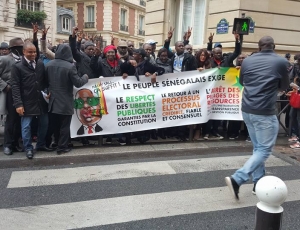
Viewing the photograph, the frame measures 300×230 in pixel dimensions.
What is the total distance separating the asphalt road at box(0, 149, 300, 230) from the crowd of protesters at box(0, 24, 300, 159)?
0.91 m

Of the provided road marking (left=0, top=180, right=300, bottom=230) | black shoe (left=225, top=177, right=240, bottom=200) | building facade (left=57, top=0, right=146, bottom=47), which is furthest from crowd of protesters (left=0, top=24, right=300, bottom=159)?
building facade (left=57, top=0, right=146, bottom=47)

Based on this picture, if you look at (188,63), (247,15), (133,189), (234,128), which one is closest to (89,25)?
(247,15)

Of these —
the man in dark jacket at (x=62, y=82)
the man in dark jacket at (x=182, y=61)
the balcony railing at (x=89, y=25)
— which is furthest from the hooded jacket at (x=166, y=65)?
the balcony railing at (x=89, y=25)

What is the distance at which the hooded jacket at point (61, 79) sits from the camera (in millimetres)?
5281

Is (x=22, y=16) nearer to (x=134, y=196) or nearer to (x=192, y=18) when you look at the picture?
(x=192, y=18)

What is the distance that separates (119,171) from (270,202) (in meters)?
2.93

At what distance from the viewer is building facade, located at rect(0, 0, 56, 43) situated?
25.9m

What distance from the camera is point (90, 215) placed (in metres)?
3.35

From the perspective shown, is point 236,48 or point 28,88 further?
point 236,48

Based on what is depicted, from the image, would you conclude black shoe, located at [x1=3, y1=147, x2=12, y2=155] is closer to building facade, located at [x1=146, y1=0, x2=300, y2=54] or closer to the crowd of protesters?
the crowd of protesters

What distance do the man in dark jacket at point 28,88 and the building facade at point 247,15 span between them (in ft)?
20.6

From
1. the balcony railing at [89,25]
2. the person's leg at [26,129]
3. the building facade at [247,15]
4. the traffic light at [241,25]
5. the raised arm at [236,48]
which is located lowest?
the person's leg at [26,129]

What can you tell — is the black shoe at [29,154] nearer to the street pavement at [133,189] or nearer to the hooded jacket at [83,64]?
the street pavement at [133,189]

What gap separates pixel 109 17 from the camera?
40562 mm
